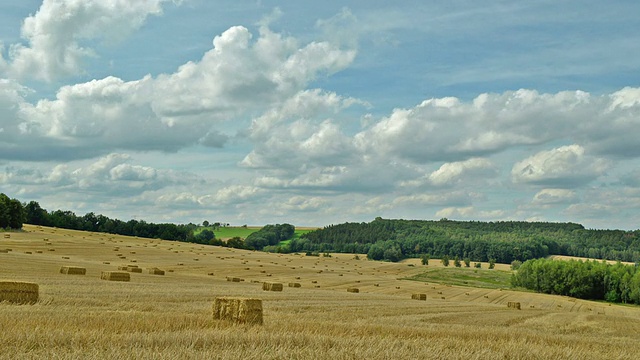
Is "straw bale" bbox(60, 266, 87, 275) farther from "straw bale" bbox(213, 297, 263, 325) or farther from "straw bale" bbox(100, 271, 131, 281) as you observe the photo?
"straw bale" bbox(213, 297, 263, 325)

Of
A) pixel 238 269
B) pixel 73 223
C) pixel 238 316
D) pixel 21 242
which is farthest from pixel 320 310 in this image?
pixel 73 223

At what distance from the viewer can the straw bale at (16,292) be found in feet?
62.8

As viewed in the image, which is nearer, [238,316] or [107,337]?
[107,337]

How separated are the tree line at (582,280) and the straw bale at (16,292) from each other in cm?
11346

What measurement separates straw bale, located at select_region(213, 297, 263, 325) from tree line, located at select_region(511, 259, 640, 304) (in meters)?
113

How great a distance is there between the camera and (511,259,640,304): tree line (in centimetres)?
11700

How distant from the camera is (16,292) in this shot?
19.3 meters

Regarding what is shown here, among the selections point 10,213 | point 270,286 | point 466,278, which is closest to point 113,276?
point 270,286

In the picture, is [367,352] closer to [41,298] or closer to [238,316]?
[238,316]

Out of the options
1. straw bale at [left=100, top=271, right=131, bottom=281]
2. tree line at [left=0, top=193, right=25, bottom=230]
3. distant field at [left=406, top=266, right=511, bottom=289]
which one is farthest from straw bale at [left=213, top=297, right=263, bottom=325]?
distant field at [left=406, top=266, right=511, bottom=289]

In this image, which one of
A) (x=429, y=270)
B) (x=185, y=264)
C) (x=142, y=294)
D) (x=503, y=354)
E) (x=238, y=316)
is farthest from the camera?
(x=429, y=270)

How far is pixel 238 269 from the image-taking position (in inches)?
2756

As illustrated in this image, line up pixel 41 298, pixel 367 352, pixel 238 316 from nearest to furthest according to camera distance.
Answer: pixel 367 352
pixel 238 316
pixel 41 298

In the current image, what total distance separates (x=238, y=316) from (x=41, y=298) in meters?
8.36
